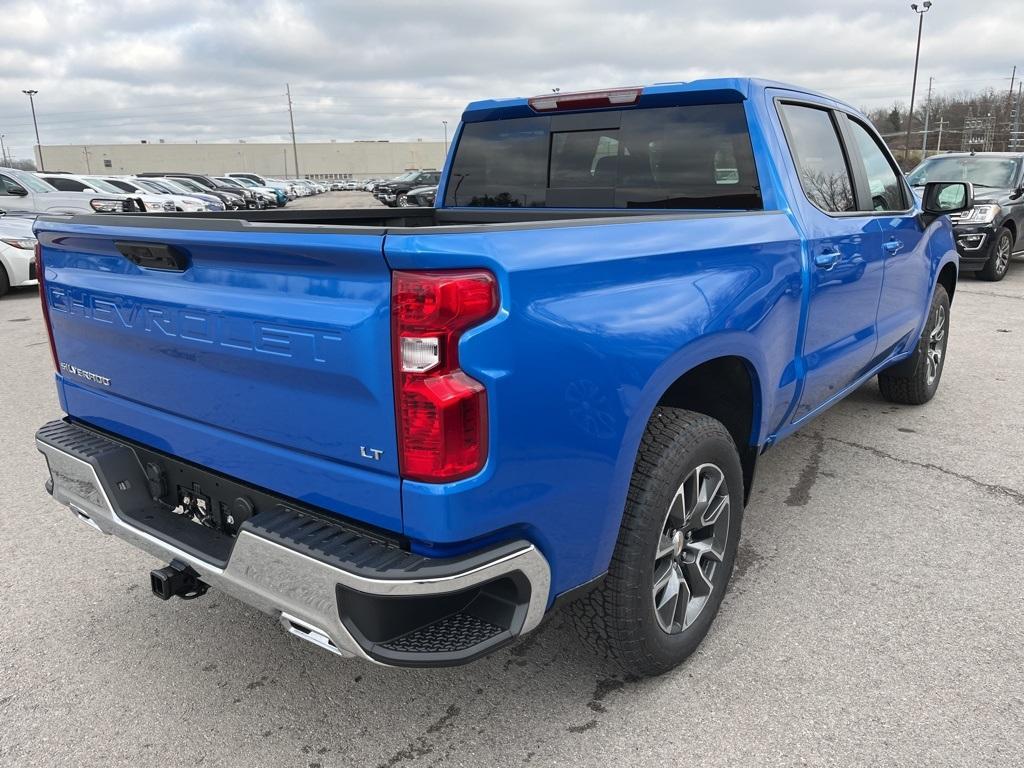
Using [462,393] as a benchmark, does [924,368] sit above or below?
below

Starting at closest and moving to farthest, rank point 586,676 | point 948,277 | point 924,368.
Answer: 1. point 586,676
2. point 924,368
3. point 948,277

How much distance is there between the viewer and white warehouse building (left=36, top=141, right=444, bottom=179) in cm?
10675

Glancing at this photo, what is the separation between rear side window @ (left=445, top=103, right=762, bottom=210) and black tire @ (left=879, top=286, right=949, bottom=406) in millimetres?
2649

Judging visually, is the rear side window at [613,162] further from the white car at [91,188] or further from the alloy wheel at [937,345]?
the white car at [91,188]

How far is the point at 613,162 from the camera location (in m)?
3.66

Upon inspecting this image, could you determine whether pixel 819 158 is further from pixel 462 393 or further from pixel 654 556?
pixel 462 393

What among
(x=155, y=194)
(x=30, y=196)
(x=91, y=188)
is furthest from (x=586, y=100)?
(x=155, y=194)

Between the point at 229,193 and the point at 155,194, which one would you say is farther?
the point at 229,193

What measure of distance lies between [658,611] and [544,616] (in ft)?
2.10

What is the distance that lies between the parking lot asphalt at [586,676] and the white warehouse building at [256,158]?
112943 mm

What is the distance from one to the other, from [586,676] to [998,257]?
39.4ft

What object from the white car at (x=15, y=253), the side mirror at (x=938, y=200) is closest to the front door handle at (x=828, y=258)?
the side mirror at (x=938, y=200)

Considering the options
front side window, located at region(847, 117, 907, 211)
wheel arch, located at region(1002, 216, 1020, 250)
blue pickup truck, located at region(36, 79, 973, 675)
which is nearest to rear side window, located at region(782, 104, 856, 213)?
blue pickup truck, located at region(36, 79, 973, 675)

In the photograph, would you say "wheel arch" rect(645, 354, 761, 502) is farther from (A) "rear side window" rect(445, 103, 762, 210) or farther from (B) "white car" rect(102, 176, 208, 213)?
(B) "white car" rect(102, 176, 208, 213)
